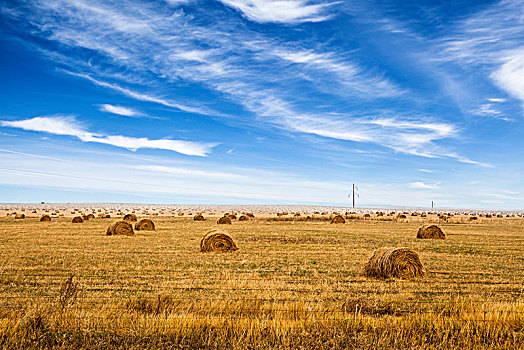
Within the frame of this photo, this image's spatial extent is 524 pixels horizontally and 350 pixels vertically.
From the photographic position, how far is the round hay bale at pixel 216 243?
2133cm

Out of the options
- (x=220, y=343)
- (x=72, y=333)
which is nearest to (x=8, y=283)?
(x=72, y=333)

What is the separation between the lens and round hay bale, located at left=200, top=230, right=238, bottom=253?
2133 cm

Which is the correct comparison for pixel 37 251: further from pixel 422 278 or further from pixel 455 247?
pixel 455 247

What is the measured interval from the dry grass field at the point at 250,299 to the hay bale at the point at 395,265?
50cm

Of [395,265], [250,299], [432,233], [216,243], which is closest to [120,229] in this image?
[216,243]

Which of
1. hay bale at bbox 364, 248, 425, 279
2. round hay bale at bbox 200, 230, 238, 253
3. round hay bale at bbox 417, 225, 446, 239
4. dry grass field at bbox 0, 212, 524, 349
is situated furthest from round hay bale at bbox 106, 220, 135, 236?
round hay bale at bbox 417, 225, 446, 239

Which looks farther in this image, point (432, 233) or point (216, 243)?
point (432, 233)

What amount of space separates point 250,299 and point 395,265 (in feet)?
22.4

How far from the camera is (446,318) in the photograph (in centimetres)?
767

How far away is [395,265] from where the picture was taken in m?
14.7

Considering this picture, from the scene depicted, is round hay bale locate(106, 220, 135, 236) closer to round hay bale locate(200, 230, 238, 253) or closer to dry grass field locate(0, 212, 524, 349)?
dry grass field locate(0, 212, 524, 349)

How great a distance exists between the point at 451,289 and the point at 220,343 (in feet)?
28.4

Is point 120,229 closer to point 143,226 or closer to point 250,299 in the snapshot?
point 143,226

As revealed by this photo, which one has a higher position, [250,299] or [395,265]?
[395,265]
